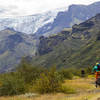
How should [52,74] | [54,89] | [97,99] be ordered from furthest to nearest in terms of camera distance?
[52,74] → [54,89] → [97,99]

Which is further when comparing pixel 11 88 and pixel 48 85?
pixel 11 88

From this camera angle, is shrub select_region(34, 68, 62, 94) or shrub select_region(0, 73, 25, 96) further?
shrub select_region(0, 73, 25, 96)

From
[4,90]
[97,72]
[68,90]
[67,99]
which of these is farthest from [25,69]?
[67,99]

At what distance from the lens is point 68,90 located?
52.8ft

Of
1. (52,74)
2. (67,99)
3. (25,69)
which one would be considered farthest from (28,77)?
(67,99)

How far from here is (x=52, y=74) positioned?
1686 cm

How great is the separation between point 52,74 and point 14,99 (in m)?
5.00

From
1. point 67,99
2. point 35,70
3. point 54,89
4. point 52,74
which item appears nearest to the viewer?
point 67,99

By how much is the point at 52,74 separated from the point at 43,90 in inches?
74.8

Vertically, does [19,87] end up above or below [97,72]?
below

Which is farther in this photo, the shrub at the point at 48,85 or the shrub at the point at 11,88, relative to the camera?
the shrub at the point at 11,88

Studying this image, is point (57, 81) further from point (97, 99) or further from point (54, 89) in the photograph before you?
point (97, 99)

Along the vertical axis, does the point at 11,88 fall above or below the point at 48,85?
below

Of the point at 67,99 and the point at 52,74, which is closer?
the point at 67,99
